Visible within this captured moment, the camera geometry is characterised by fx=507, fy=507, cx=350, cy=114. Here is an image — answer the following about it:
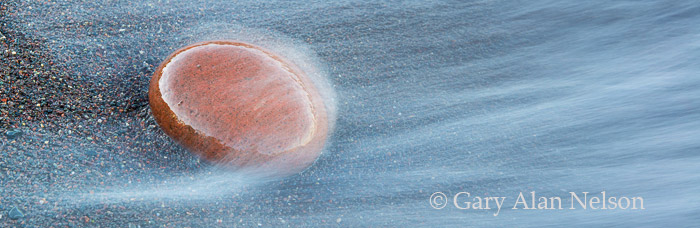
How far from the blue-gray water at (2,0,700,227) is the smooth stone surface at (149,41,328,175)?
0.50ft

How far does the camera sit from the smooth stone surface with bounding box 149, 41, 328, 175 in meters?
2.47

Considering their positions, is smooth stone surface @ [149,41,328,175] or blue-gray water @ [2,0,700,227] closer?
smooth stone surface @ [149,41,328,175]

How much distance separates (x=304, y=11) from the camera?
3471mm

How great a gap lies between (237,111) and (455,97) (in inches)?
56.3

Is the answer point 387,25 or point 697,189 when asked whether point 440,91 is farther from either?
point 697,189

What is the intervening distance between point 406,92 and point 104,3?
6.52 ft

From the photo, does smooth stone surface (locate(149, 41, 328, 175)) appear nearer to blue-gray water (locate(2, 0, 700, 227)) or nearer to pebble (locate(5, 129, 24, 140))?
blue-gray water (locate(2, 0, 700, 227))

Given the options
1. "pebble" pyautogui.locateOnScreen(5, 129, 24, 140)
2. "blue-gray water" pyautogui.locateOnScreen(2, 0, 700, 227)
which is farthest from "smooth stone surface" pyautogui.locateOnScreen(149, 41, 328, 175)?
"pebble" pyautogui.locateOnScreen(5, 129, 24, 140)

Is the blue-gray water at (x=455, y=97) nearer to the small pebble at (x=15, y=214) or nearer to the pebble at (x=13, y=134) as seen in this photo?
the small pebble at (x=15, y=214)

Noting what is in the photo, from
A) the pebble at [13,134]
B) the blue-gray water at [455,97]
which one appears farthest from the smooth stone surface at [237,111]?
the pebble at [13,134]

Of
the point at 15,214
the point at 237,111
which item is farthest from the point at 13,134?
the point at 237,111

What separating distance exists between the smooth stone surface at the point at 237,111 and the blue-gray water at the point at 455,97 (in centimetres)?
15

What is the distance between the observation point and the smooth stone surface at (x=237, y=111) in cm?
247

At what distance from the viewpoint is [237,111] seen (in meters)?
2.48
